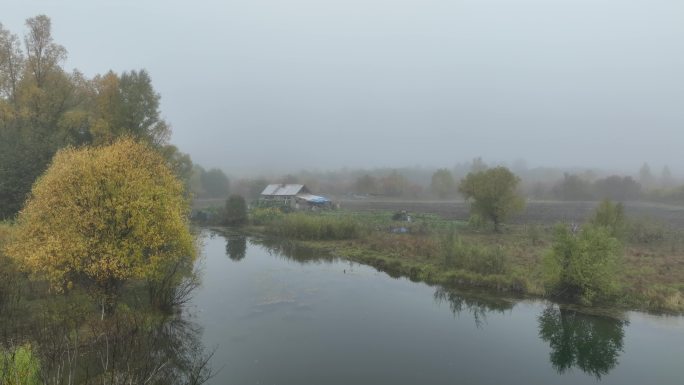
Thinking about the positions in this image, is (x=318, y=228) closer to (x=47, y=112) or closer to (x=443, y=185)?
(x=47, y=112)

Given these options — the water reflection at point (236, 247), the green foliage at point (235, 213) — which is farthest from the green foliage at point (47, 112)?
the green foliage at point (235, 213)

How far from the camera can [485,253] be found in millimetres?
30984

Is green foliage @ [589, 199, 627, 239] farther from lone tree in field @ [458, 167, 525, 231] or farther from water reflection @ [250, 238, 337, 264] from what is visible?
water reflection @ [250, 238, 337, 264]

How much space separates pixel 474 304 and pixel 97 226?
862 inches

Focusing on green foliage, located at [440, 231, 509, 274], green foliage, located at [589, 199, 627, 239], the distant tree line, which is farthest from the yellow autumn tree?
the distant tree line

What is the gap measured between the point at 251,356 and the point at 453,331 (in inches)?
428

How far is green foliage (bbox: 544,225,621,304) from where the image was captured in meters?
24.6

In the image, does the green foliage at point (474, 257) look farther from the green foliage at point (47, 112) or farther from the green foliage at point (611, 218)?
the green foliage at point (47, 112)

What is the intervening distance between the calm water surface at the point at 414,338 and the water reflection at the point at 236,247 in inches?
433

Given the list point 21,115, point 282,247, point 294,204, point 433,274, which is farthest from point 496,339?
point 294,204

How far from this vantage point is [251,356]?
19.0 meters

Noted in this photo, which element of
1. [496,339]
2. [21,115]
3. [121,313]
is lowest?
[496,339]

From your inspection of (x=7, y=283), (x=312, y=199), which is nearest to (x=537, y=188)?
(x=312, y=199)

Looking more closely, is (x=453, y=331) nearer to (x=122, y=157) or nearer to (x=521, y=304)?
(x=521, y=304)
